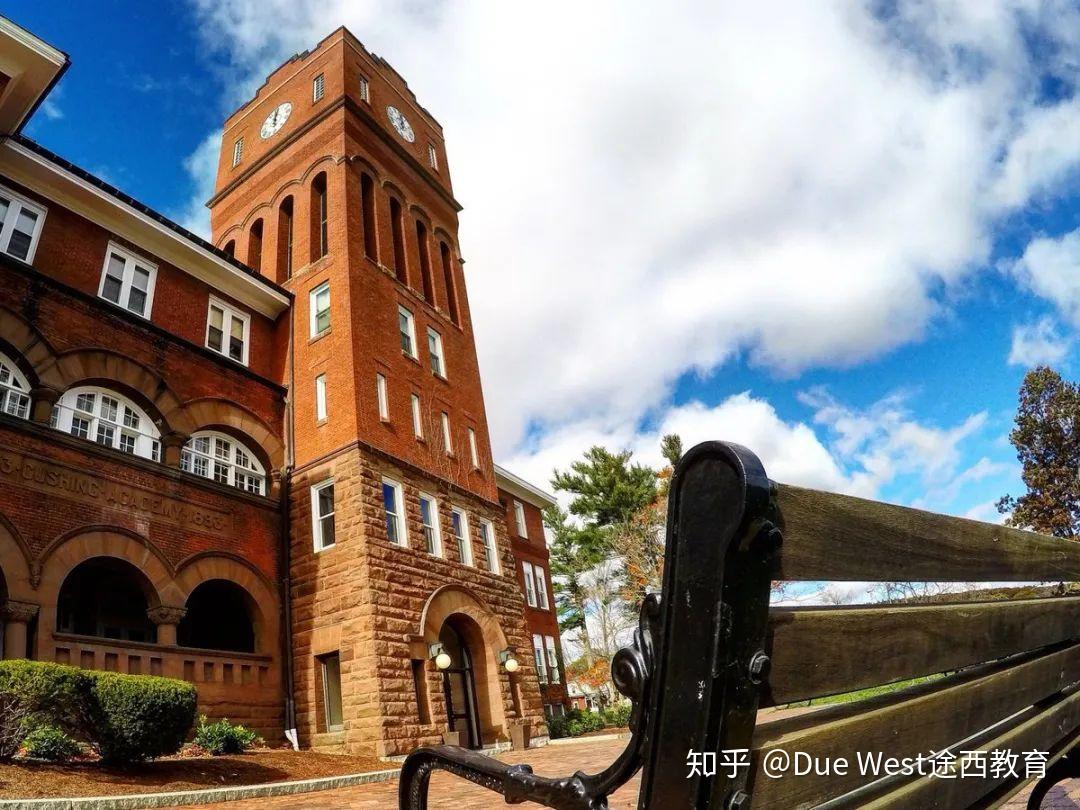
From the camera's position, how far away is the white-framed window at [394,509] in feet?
52.2

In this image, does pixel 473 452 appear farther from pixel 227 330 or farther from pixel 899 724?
pixel 899 724

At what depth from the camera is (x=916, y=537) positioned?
4.15 ft

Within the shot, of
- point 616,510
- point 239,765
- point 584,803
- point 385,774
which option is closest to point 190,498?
point 239,765

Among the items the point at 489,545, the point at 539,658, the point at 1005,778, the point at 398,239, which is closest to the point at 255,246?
the point at 398,239

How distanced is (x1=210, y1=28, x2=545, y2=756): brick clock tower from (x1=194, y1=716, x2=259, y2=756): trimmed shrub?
98.7 inches

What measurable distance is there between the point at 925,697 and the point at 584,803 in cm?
72

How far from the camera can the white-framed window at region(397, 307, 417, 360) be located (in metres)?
19.8

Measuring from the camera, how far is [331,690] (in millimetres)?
14391

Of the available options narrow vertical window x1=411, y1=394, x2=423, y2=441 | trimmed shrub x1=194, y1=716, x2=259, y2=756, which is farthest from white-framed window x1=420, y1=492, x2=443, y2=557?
trimmed shrub x1=194, y1=716, x2=259, y2=756

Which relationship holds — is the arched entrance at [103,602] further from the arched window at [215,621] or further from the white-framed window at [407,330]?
the white-framed window at [407,330]

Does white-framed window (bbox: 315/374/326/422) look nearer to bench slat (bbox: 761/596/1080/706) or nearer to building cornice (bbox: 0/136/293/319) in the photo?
building cornice (bbox: 0/136/293/319)

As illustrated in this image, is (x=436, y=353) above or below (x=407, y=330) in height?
below

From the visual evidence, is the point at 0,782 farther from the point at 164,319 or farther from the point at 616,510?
the point at 616,510

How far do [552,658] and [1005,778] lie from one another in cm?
2777
